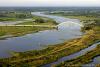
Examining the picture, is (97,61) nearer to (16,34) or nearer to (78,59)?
(78,59)

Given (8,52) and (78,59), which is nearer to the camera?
(78,59)

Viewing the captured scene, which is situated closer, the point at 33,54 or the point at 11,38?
the point at 33,54

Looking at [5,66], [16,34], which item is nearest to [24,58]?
[5,66]

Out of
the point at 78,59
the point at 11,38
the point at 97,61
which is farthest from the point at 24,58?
the point at 11,38

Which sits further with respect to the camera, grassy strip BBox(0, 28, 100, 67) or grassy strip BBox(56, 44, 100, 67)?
grassy strip BBox(0, 28, 100, 67)

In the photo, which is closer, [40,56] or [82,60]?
[82,60]

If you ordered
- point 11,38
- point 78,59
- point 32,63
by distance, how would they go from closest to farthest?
point 32,63
point 78,59
point 11,38

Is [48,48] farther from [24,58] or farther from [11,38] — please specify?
[11,38]

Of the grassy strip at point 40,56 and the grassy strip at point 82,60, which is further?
the grassy strip at point 40,56

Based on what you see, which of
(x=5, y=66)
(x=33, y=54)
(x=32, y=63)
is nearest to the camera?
(x=5, y=66)
